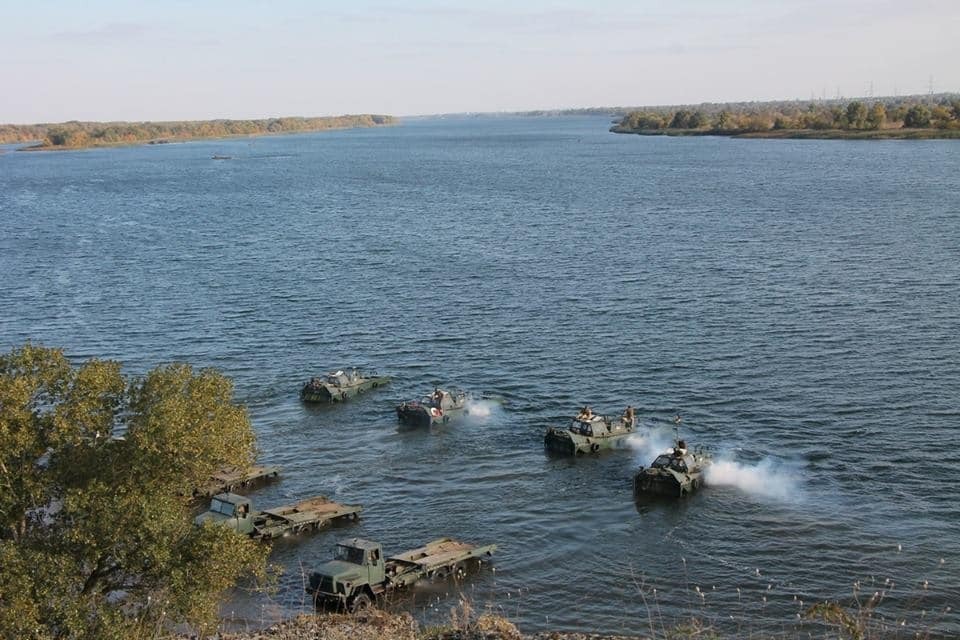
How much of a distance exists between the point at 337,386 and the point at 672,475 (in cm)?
2678

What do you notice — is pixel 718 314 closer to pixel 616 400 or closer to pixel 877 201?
pixel 616 400

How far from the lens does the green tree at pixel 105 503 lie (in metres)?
28.3

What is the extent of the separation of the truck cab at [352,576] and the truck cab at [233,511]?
665 centimetres

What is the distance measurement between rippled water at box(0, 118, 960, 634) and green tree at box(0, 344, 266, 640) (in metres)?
10.8

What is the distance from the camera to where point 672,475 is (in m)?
52.5

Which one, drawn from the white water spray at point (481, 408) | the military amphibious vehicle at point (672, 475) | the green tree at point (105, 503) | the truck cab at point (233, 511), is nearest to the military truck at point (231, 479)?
the truck cab at point (233, 511)

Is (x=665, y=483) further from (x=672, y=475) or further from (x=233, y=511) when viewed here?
(x=233, y=511)

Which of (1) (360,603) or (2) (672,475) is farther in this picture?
(2) (672,475)

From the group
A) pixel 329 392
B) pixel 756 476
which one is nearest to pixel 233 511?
pixel 329 392

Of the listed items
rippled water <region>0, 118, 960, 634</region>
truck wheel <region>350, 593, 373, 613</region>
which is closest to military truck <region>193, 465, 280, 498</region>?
rippled water <region>0, 118, 960, 634</region>

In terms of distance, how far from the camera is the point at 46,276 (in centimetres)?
11781

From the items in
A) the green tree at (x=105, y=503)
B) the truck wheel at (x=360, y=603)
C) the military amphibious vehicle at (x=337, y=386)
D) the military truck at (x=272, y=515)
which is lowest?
the truck wheel at (x=360, y=603)

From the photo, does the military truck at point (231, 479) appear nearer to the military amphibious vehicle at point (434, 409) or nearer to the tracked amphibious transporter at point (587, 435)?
the military amphibious vehicle at point (434, 409)

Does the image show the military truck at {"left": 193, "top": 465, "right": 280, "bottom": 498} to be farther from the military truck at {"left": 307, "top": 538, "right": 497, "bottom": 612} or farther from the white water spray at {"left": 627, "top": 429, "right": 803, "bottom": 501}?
the white water spray at {"left": 627, "top": 429, "right": 803, "bottom": 501}
